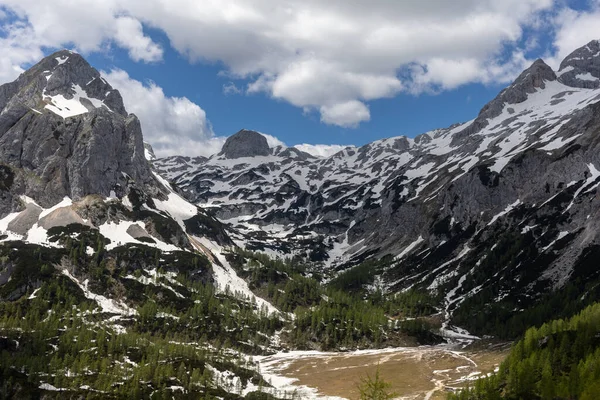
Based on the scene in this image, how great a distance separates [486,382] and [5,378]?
129 metres

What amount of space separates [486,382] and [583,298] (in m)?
101

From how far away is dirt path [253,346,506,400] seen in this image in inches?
5753

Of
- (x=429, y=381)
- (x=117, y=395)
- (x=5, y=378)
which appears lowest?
(x=429, y=381)

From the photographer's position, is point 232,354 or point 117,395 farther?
point 232,354

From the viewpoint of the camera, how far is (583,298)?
19162cm

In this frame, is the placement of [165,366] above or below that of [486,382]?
above

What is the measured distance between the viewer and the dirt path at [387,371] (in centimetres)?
14612

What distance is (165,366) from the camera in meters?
151

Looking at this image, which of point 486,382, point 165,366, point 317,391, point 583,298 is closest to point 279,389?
point 317,391

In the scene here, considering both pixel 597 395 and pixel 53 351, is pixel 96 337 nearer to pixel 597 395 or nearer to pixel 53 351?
pixel 53 351

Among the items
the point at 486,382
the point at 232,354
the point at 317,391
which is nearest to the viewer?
the point at 486,382

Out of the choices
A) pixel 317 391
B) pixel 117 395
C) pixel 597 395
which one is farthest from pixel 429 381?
pixel 117 395

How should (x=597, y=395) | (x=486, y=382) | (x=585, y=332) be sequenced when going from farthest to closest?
(x=585, y=332) < (x=486, y=382) < (x=597, y=395)

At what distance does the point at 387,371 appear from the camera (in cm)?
16562
